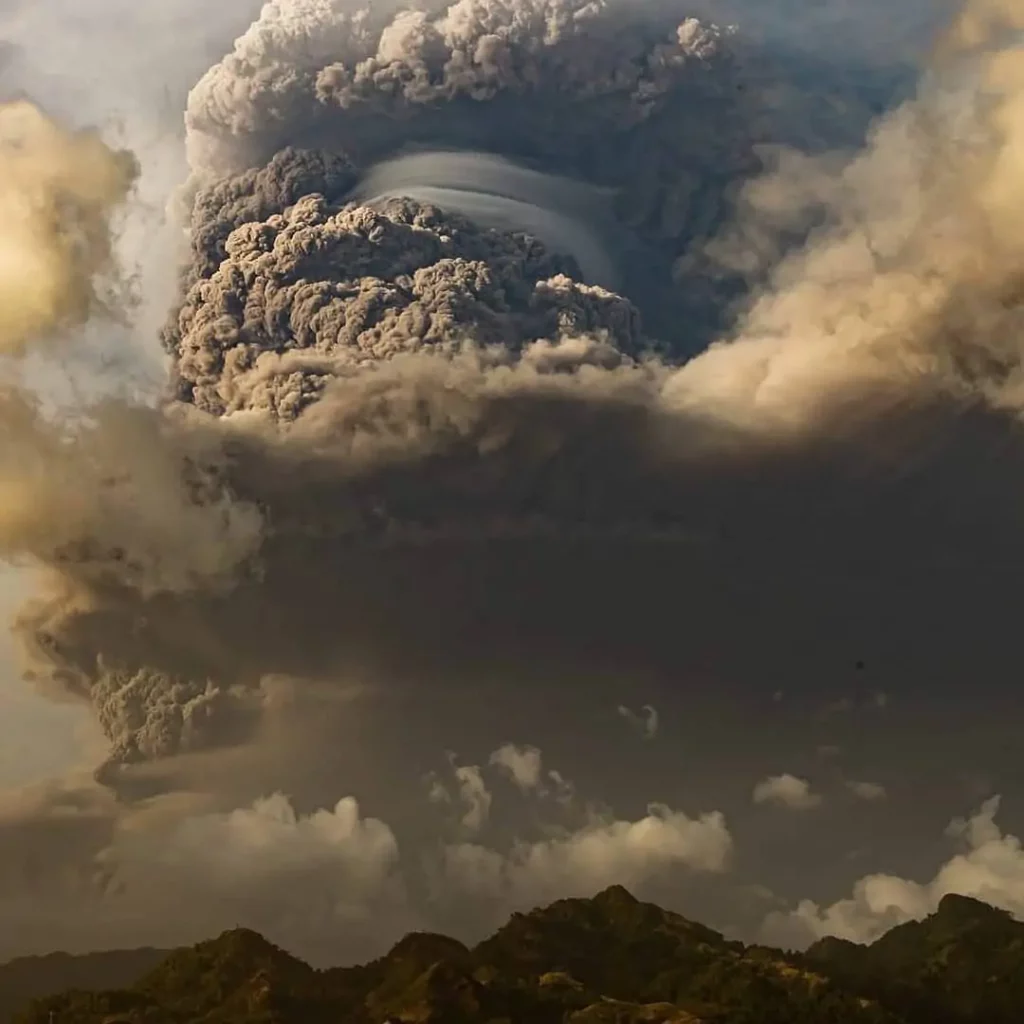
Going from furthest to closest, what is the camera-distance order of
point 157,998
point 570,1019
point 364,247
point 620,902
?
point 620,902 → point 364,247 → point 157,998 → point 570,1019

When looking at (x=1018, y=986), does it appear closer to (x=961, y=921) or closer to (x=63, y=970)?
(x=961, y=921)

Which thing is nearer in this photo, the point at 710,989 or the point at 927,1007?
the point at 710,989

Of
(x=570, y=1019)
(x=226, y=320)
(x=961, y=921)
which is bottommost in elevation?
(x=570, y=1019)

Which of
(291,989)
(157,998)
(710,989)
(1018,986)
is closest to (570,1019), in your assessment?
(710,989)

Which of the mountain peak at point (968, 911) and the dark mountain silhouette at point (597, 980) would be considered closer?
the dark mountain silhouette at point (597, 980)

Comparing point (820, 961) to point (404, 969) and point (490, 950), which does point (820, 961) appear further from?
point (404, 969)

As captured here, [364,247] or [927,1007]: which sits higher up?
[364,247]

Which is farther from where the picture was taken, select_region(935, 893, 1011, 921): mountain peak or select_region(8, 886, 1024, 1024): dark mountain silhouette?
select_region(935, 893, 1011, 921): mountain peak

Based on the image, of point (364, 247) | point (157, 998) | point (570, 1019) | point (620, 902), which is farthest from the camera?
point (620, 902)
